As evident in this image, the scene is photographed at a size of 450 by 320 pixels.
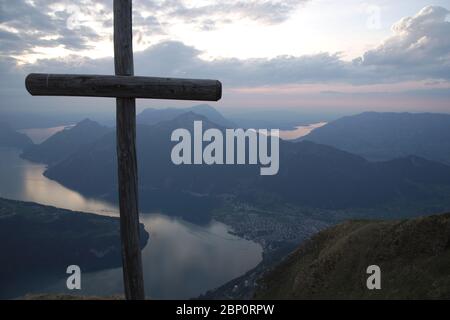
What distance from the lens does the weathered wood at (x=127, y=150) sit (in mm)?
9014

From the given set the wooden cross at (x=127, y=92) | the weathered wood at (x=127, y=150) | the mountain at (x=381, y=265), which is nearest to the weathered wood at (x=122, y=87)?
the wooden cross at (x=127, y=92)

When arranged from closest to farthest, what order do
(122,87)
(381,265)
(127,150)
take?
(122,87), (127,150), (381,265)

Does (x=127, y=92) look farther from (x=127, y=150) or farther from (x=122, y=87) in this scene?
(x=127, y=150)

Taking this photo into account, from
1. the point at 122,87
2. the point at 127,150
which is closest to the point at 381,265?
the point at 127,150

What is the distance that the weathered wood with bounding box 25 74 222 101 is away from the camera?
8656 mm

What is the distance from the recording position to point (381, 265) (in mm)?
30141

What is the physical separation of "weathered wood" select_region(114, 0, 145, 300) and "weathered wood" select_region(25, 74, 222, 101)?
29 cm

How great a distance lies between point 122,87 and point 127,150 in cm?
160

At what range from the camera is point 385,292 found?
81.0 ft
